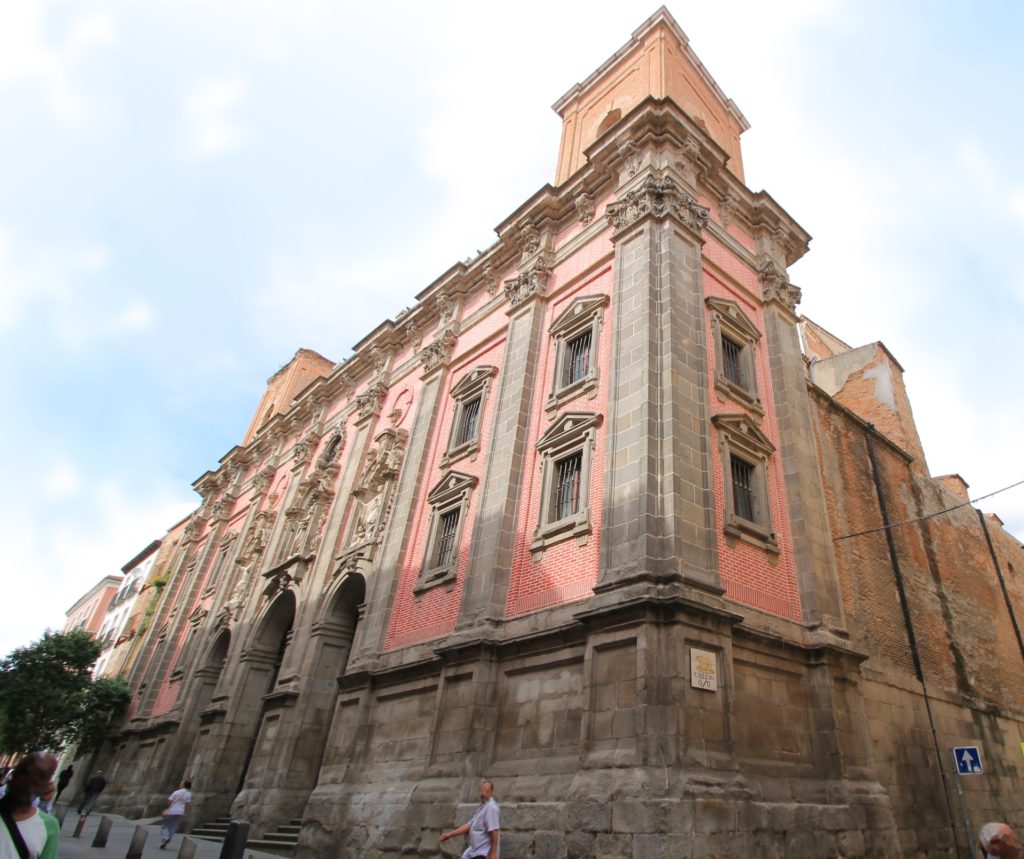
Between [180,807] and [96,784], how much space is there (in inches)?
266

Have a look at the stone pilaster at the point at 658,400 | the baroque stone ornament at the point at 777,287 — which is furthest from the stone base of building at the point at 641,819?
the baroque stone ornament at the point at 777,287

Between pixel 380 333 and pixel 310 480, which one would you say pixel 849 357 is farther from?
pixel 310 480

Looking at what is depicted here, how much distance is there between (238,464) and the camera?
1419 inches

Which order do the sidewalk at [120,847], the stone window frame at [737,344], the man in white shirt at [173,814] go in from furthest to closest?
1. the man in white shirt at [173,814]
2. the stone window frame at [737,344]
3. the sidewalk at [120,847]

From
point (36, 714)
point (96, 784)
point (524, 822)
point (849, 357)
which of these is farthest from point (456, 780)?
point (36, 714)

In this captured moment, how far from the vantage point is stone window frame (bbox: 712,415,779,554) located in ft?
41.2

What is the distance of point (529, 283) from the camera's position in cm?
1823

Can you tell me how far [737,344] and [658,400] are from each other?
4223mm

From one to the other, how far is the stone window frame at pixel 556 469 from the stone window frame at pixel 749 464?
244 cm

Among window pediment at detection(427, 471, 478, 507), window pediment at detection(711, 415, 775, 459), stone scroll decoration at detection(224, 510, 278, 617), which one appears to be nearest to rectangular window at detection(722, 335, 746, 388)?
window pediment at detection(711, 415, 775, 459)

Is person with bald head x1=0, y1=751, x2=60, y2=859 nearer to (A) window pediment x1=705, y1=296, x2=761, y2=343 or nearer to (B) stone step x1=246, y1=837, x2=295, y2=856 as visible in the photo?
(B) stone step x1=246, y1=837, x2=295, y2=856

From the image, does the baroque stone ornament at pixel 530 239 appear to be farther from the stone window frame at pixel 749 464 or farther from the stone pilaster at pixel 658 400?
the stone window frame at pixel 749 464

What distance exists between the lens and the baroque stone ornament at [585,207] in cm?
1788

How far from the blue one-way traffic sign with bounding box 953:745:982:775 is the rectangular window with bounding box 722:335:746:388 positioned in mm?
7704
